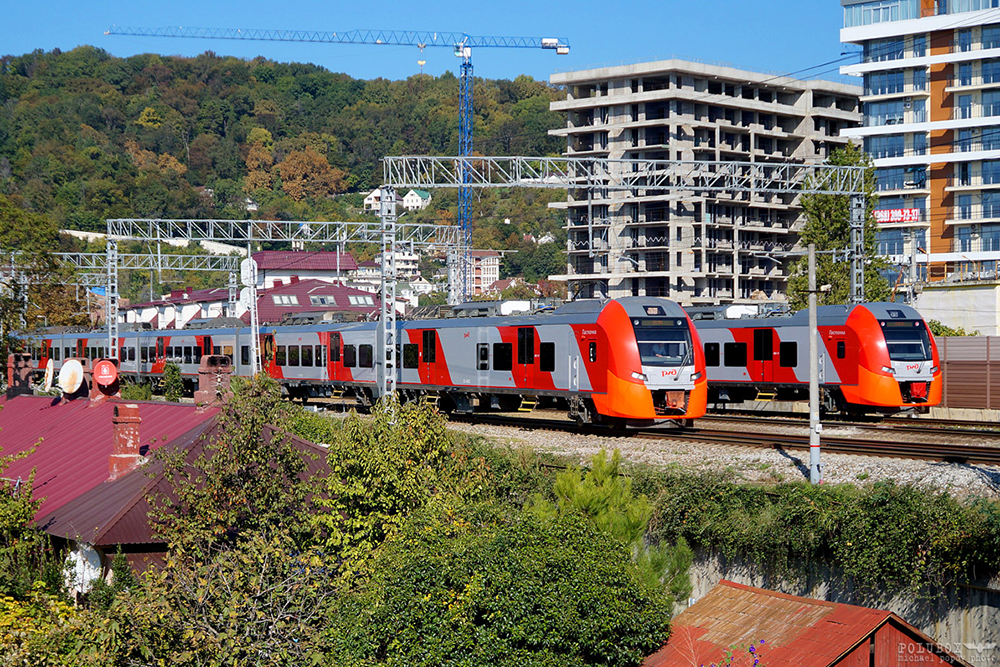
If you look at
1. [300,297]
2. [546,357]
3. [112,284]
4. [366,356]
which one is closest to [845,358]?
[546,357]

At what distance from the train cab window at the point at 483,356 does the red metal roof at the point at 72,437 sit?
366 inches

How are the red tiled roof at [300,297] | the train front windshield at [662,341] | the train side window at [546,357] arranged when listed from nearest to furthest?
the train front windshield at [662,341] < the train side window at [546,357] < the red tiled roof at [300,297]

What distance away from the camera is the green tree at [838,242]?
4044 cm

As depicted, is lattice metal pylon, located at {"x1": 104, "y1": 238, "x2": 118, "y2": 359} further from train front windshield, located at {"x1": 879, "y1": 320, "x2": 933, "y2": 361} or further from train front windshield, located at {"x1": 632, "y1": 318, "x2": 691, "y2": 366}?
train front windshield, located at {"x1": 879, "y1": 320, "x2": 933, "y2": 361}

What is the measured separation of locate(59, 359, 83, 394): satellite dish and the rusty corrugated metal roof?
8.81m

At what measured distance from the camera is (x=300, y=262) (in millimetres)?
97125

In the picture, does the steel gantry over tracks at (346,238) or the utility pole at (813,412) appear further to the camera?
the steel gantry over tracks at (346,238)

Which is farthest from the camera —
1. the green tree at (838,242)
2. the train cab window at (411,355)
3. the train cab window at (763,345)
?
the green tree at (838,242)

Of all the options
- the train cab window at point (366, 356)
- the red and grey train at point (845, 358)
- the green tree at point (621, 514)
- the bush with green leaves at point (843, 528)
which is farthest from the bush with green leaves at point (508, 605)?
the train cab window at point (366, 356)

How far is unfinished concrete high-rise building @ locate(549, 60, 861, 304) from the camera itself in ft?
258

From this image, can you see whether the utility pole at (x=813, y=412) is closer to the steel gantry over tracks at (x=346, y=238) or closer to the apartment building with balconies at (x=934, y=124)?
the steel gantry over tracks at (x=346, y=238)

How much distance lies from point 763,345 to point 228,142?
156800 mm

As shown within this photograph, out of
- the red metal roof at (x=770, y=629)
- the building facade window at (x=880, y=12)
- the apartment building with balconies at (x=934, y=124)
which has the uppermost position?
the building facade window at (x=880, y=12)

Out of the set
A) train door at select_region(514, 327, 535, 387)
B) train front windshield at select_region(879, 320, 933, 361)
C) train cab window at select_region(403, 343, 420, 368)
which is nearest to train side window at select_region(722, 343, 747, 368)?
train front windshield at select_region(879, 320, 933, 361)
